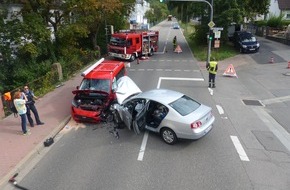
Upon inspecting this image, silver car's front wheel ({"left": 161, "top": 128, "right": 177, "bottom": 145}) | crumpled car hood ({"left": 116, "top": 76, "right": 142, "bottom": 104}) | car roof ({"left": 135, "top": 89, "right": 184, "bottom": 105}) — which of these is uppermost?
car roof ({"left": 135, "top": 89, "right": 184, "bottom": 105})

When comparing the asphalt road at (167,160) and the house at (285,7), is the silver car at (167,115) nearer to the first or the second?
the asphalt road at (167,160)

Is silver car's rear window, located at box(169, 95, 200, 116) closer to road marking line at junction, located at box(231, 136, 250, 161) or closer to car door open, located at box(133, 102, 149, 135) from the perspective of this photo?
car door open, located at box(133, 102, 149, 135)

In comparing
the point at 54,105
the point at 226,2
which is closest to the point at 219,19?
the point at 226,2

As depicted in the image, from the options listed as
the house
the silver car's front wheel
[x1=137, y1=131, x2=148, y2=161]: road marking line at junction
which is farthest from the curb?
the house

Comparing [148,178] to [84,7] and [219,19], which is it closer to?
[84,7]

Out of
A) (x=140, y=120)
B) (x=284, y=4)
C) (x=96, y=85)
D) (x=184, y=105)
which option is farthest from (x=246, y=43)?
(x=284, y=4)

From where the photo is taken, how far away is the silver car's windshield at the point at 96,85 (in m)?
12.3

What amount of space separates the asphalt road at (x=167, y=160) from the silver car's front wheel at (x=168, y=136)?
19 centimetres

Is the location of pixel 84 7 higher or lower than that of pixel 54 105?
higher

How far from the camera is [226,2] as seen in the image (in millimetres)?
27578

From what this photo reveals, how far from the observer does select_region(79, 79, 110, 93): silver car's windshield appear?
12.3m

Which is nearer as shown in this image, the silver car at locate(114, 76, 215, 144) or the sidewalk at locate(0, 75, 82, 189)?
the sidewalk at locate(0, 75, 82, 189)

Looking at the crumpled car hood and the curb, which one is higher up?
the crumpled car hood

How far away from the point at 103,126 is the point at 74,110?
Answer: 4.44 feet
